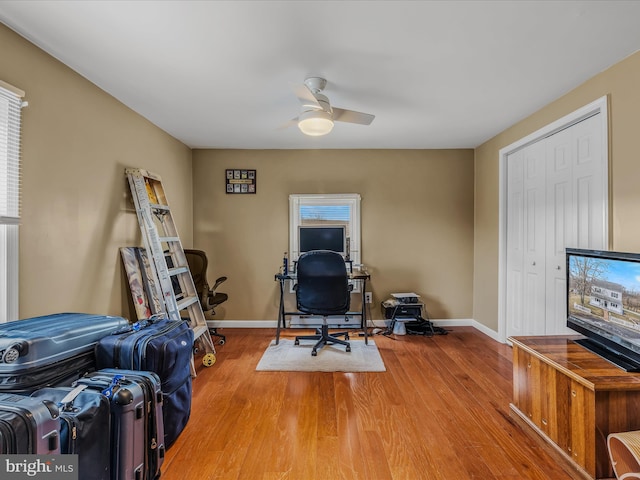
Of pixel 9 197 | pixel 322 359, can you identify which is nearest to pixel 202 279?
pixel 322 359

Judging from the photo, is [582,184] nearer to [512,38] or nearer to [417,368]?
[512,38]

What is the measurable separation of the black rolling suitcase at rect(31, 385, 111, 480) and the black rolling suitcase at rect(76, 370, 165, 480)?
0.04 m

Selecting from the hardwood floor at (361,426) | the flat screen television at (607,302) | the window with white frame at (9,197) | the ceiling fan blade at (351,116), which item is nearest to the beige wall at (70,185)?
the window with white frame at (9,197)

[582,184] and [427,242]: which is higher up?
[582,184]

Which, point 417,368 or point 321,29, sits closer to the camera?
point 321,29

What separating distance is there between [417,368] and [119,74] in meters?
3.50

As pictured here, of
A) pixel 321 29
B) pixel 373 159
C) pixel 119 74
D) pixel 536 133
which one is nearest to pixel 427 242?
pixel 373 159

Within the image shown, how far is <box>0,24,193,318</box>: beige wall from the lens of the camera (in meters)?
1.95

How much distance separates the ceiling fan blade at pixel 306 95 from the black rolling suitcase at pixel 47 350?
6.26 ft

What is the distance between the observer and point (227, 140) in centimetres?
408

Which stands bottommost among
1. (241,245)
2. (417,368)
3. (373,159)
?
(417,368)

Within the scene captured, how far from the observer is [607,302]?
77.2 inches

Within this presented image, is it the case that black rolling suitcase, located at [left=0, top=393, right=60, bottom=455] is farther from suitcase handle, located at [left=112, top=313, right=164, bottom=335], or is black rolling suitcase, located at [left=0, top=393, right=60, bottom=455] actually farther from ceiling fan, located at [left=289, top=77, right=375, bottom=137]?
ceiling fan, located at [left=289, top=77, right=375, bottom=137]

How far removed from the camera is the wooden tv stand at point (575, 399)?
1593mm
